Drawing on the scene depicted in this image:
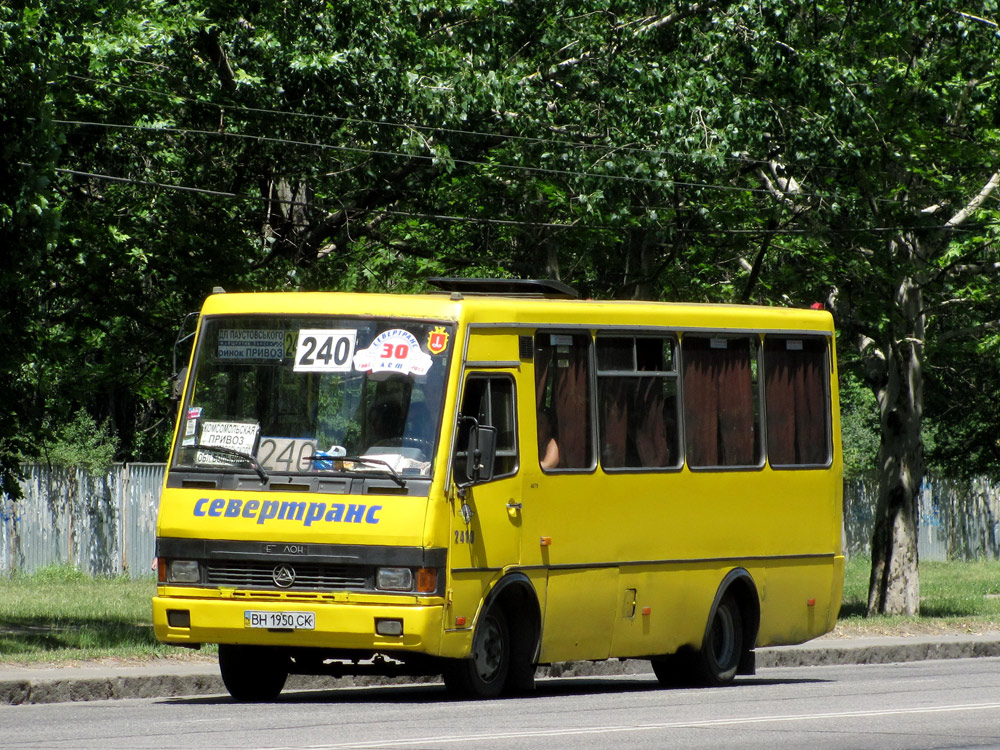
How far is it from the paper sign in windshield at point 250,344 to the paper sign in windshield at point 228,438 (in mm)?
538

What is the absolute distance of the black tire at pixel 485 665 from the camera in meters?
11.9

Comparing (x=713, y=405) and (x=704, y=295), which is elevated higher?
(x=704, y=295)

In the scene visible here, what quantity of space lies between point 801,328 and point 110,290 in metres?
8.22

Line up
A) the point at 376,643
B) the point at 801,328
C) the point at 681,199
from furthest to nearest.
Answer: the point at 681,199 → the point at 801,328 → the point at 376,643

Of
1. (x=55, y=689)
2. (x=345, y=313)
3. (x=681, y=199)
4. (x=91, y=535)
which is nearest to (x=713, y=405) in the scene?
(x=345, y=313)

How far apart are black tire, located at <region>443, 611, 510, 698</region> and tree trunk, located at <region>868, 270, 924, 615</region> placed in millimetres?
13127

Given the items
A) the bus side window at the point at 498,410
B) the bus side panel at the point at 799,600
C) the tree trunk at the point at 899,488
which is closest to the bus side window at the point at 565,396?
the bus side window at the point at 498,410

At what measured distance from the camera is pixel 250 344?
12.4 m

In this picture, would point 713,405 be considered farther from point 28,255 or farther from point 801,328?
point 28,255

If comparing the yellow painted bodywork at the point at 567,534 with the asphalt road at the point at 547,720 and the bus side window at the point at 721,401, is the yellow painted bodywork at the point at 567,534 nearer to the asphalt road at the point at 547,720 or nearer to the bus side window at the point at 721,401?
the bus side window at the point at 721,401

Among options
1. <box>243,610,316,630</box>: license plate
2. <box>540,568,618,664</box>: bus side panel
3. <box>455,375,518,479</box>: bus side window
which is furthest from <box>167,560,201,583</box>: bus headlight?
<box>540,568,618,664</box>: bus side panel

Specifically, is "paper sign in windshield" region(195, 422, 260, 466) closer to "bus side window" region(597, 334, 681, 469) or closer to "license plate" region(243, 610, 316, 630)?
"license plate" region(243, 610, 316, 630)

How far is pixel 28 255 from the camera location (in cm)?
1438

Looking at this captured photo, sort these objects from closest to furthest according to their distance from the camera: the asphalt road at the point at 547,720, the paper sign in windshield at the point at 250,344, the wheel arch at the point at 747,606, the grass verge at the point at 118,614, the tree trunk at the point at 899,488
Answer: the asphalt road at the point at 547,720
the paper sign in windshield at the point at 250,344
the wheel arch at the point at 747,606
the grass verge at the point at 118,614
the tree trunk at the point at 899,488
